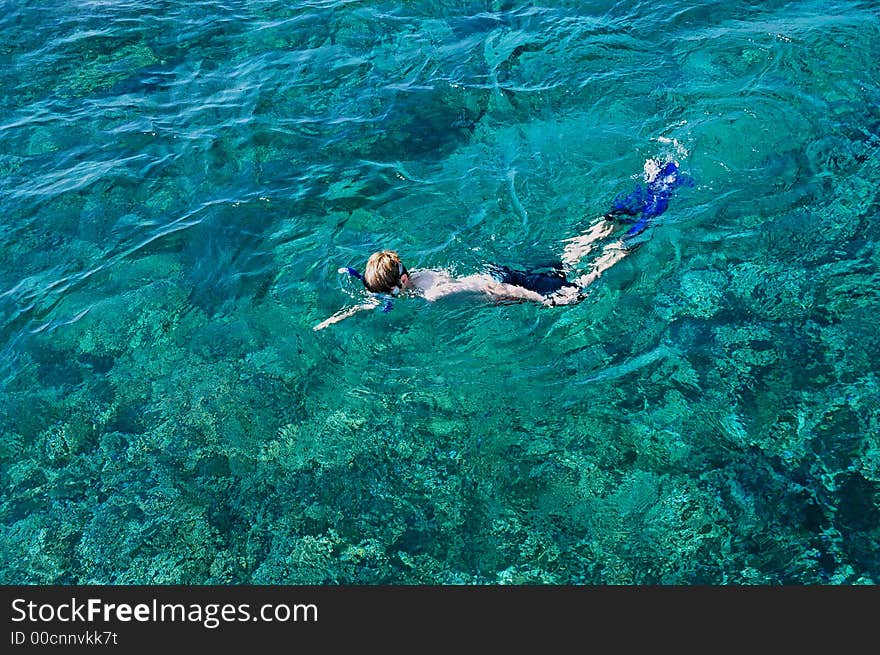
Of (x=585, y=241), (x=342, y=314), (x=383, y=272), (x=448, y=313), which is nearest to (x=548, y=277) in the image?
(x=585, y=241)

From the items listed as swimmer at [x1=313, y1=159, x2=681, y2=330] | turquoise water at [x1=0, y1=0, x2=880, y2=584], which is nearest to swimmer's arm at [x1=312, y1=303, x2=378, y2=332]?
swimmer at [x1=313, y1=159, x2=681, y2=330]

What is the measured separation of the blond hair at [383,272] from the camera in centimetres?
705

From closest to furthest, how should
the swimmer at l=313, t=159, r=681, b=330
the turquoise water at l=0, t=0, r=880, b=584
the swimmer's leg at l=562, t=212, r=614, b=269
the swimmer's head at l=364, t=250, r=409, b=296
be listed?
the turquoise water at l=0, t=0, r=880, b=584, the swimmer's head at l=364, t=250, r=409, b=296, the swimmer at l=313, t=159, r=681, b=330, the swimmer's leg at l=562, t=212, r=614, b=269

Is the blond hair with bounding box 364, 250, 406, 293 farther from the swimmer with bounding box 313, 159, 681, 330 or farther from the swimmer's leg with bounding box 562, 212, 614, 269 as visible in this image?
the swimmer's leg with bounding box 562, 212, 614, 269

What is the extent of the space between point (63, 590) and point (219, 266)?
179 inches

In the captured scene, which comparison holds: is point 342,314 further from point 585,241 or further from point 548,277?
point 585,241

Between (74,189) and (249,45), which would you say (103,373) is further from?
(249,45)

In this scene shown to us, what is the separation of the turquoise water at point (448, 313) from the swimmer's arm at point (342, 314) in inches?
6.9

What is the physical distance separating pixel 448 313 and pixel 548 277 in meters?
1.26

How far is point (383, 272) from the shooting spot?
7.06 meters

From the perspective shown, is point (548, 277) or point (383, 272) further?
point (548, 277)

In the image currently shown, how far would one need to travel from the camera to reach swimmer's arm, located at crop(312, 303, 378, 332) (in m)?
7.96

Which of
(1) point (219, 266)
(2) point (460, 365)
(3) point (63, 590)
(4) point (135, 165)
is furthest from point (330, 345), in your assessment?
(4) point (135, 165)

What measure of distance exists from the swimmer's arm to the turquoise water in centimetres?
18
